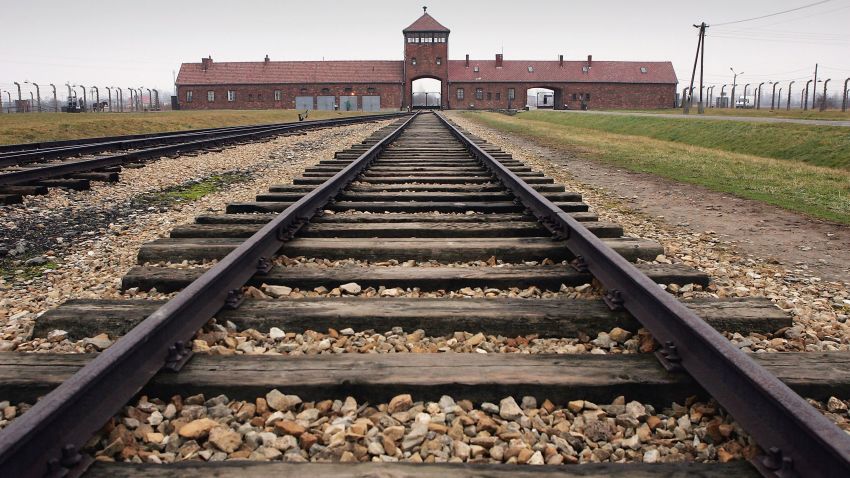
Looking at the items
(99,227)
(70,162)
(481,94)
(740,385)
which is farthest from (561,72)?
(740,385)

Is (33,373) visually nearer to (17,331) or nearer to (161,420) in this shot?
(161,420)

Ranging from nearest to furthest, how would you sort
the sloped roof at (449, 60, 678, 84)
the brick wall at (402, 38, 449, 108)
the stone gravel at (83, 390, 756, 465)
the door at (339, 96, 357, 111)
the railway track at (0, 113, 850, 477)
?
the railway track at (0, 113, 850, 477) → the stone gravel at (83, 390, 756, 465) → the door at (339, 96, 357, 111) → the brick wall at (402, 38, 449, 108) → the sloped roof at (449, 60, 678, 84)

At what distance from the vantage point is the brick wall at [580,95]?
75.4 meters

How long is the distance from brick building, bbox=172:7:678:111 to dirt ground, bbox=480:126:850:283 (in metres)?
67.0

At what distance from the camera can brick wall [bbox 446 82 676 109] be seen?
7538 cm

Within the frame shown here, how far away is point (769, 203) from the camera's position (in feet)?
23.4

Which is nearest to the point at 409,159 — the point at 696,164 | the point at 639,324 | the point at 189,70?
the point at 696,164

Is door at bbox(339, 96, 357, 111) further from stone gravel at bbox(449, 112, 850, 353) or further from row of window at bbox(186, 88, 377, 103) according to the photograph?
stone gravel at bbox(449, 112, 850, 353)

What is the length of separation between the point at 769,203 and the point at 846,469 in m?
6.60

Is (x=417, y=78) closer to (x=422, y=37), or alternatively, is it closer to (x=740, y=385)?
(x=422, y=37)

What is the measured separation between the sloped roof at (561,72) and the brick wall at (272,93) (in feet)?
27.2

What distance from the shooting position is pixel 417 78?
74438 mm

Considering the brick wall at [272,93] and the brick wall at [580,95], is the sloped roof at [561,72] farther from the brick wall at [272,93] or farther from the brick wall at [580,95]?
the brick wall at [272,93]

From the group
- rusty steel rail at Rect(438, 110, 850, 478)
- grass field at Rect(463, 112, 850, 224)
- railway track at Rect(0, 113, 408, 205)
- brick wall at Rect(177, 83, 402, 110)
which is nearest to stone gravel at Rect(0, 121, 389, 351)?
railway track at Rect(0, 113, 408, 205)
